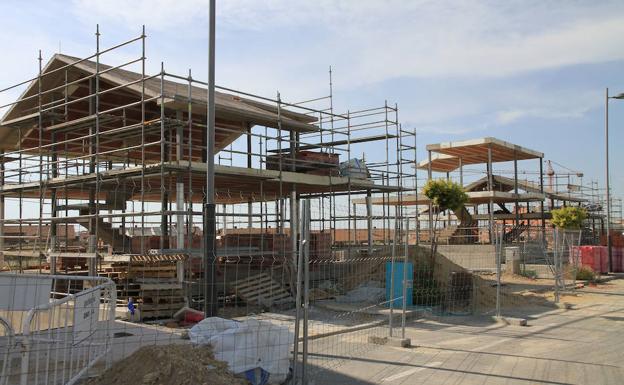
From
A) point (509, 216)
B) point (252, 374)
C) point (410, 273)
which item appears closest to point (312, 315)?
point (410, 273)

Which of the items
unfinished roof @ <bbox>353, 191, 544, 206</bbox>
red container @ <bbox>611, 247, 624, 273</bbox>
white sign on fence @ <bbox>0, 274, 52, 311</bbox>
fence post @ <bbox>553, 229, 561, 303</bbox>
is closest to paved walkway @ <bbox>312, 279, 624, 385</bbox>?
fence post @ <bbox>553, 229, 561, 303</bbox>

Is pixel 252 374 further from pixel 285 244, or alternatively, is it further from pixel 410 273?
pixel 285 244

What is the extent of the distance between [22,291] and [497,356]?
6.85 metres

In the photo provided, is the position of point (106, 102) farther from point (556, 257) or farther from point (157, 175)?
point (556, 257)

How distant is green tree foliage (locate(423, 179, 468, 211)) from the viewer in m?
27.2

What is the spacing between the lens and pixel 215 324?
708 cm

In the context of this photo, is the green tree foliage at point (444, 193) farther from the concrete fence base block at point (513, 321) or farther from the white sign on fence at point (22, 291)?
the white sign on fence at point (22, 291)

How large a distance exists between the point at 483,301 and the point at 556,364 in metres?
7.12

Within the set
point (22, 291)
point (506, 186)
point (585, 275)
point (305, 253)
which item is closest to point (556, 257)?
point (585, 275)

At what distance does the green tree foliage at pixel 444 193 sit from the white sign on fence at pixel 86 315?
72.3ft

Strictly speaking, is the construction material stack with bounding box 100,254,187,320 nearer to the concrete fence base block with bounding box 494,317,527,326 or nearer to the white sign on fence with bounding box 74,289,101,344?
the white sign on fence with bounding box 74,289,101,344

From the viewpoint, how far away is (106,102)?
1894 cm

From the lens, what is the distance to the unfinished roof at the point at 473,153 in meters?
34.8

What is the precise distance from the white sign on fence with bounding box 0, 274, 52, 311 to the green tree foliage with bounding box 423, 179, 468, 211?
21.9 m
